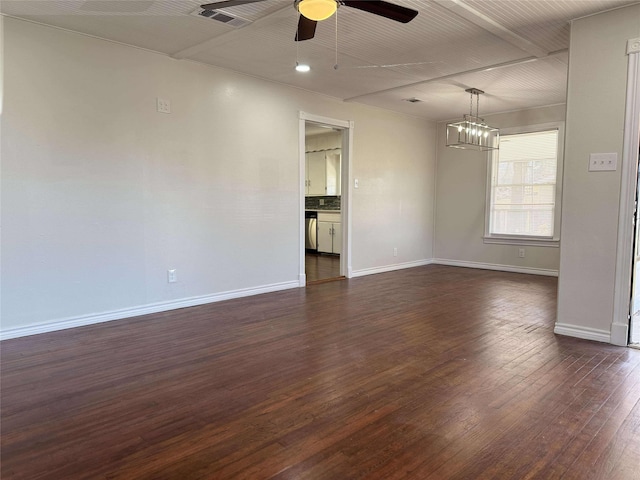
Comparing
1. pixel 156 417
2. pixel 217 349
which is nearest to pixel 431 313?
pixel 217 349

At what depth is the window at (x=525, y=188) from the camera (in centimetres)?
648

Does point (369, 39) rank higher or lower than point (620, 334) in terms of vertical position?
higher

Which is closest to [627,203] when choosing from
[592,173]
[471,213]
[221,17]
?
[592,173]

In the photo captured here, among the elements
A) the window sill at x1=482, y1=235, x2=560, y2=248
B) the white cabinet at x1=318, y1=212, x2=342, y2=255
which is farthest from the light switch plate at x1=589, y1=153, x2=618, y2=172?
the white cabinet at x1=318, y1=212, x2=342, y2=255

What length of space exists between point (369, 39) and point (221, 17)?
133 cm

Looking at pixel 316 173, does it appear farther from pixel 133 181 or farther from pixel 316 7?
pixel 316 7

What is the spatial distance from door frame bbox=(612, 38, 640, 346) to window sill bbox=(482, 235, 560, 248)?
134 inches

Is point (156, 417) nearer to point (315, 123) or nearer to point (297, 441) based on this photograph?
point (297, 441)

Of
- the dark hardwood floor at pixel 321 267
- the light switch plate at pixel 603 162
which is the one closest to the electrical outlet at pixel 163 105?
the dark hardwood floor at pixel 321 267

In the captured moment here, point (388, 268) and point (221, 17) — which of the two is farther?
point (388, 268)

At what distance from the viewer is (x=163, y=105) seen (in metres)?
4.20

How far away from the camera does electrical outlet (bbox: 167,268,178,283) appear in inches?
172

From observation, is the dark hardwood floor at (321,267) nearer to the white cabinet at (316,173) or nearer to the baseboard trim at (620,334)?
the white cabinet at (316,173)

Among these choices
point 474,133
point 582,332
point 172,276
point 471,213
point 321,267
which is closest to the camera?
point 582,332
